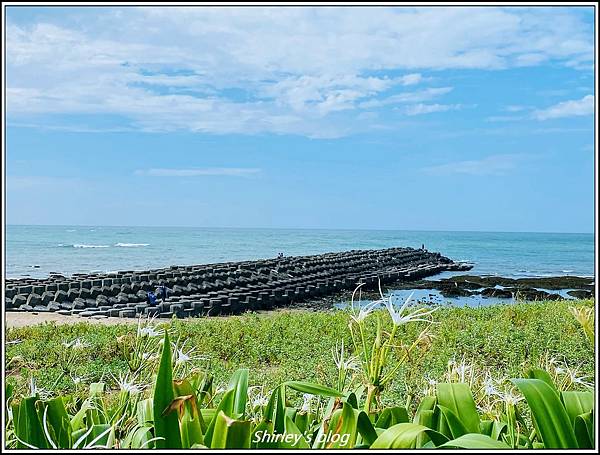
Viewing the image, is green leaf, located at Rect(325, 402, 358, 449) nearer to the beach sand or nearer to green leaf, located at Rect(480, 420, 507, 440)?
green leaf, located at Rect(480, 420, 507, 440)

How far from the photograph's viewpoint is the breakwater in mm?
11500

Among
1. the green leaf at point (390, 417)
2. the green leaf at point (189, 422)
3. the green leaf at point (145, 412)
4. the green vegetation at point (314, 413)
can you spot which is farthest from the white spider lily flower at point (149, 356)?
the green leaf at point (390, 417)

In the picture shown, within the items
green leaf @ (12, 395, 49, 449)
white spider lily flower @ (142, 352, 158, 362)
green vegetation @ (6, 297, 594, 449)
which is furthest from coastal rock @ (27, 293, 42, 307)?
green leaf @ (12, 395, 49, 449)

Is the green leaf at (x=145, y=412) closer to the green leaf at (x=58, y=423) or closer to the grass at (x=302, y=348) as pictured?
the green leaf at (x=58, y=423)

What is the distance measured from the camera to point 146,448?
126cm

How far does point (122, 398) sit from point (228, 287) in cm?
1594

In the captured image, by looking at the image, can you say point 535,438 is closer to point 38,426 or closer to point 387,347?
point 387,347

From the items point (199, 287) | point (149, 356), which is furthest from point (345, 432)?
point (199, 287)

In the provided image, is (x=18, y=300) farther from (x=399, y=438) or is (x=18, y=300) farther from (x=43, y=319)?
(x=399, y=438)

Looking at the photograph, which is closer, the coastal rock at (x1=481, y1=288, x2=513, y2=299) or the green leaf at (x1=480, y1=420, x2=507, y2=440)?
the green leaf at (x1=480, y1=420, x2=507, y2=440)

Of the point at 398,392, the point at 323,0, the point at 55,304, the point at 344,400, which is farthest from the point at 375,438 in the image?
the point at 55,304

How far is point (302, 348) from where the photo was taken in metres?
5.72

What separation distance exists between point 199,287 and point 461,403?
15087 mm

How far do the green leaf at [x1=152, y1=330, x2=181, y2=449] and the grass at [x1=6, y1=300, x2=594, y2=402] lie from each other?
237 centimetres
